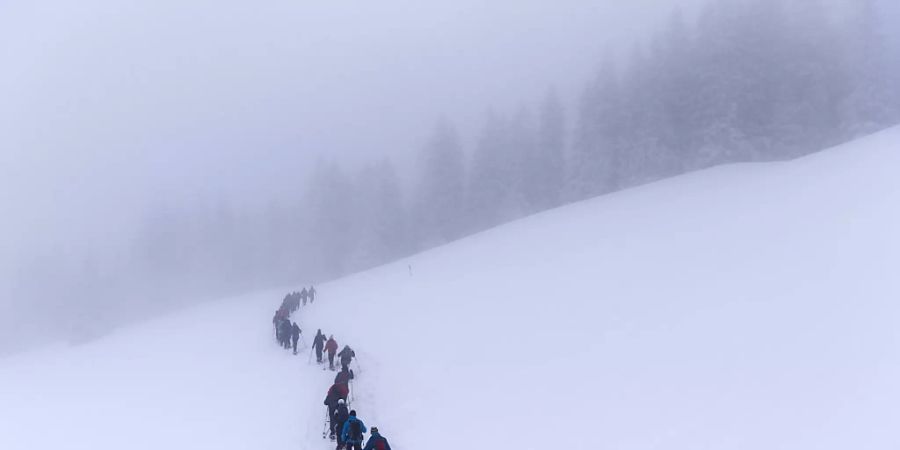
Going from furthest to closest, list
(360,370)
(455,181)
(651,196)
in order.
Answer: (455,181) < (651,196) < (360,370)

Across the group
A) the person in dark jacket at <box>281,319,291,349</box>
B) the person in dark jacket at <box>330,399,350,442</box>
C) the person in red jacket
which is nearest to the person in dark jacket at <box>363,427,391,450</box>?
the person in dark jacket at <box>330,399,350,442</box>

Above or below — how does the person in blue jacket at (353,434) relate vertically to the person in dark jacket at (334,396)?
below

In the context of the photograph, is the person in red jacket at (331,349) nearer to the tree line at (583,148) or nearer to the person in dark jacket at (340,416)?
the person in dark jacket at (340,416)

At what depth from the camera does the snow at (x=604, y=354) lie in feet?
36.8

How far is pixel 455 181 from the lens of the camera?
5891cm

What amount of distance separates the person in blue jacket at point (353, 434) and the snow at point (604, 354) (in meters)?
1.88

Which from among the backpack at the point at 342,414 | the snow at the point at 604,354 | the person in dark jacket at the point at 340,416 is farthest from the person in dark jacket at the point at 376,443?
the snow at the point at 604,354

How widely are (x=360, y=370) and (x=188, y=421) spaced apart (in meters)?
5.59

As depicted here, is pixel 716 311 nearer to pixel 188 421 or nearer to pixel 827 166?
pixel 188 421

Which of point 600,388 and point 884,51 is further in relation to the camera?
point 884,51

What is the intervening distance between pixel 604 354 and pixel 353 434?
7850 millimetres

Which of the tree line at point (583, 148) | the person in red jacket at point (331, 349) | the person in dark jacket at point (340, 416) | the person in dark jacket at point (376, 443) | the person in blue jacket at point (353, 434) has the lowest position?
the person in dark jacket at point (376, 443)

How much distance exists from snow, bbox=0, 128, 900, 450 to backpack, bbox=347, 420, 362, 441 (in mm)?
1962

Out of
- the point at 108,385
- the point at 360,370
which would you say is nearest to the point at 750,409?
the point at 360,370
